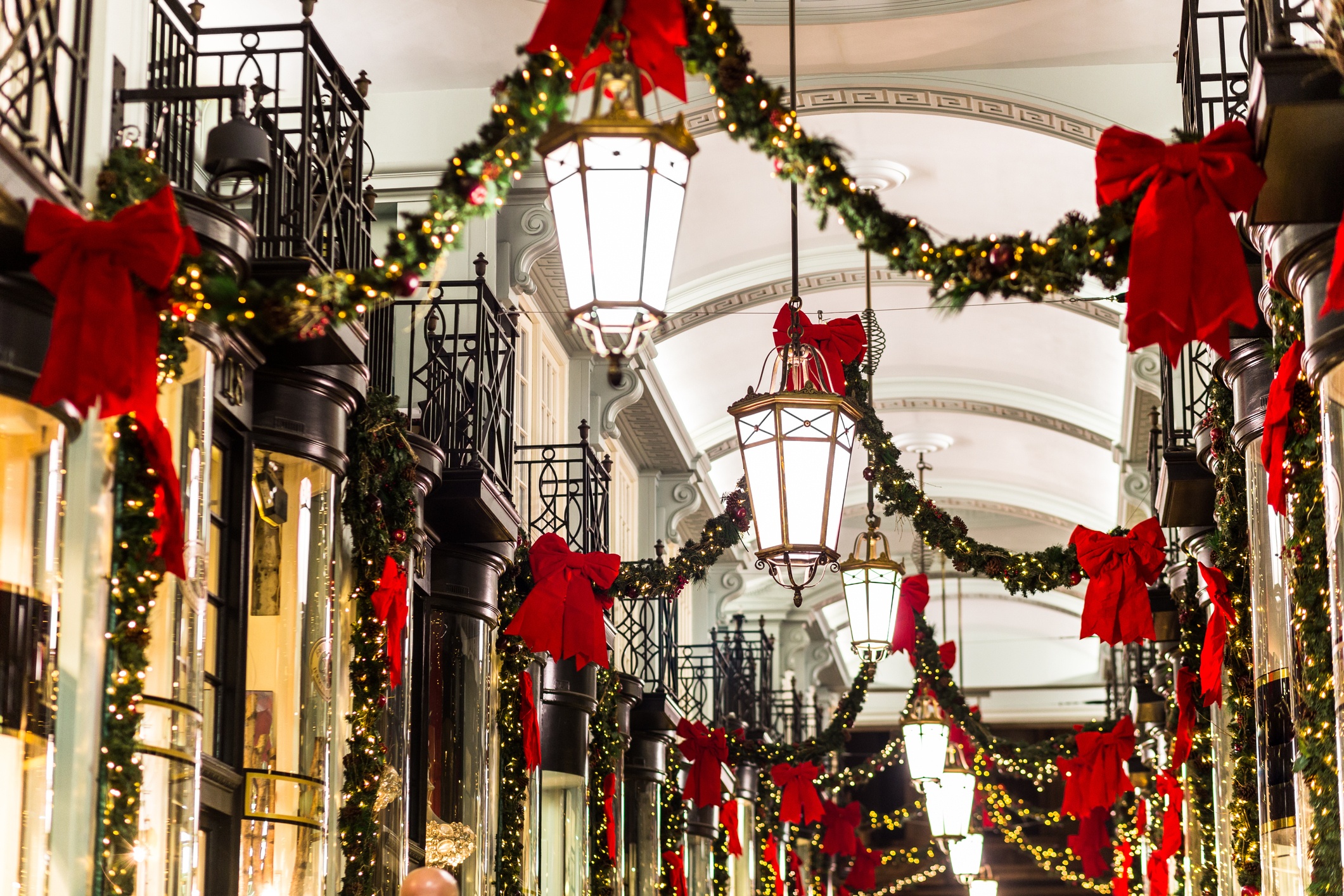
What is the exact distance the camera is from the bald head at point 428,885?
22.6 ft

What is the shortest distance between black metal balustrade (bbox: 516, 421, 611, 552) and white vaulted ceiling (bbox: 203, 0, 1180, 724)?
2.13 metres

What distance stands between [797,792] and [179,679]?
1242cm

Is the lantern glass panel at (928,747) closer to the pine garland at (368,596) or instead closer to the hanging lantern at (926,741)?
the hanging lantern at (926,741)

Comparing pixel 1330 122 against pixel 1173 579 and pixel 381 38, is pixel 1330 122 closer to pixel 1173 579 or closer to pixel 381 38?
pixel 1173 579

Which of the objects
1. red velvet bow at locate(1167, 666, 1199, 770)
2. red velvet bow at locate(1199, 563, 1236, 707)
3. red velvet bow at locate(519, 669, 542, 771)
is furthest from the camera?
red velvet bow at locate(519, 669, 542, 771)

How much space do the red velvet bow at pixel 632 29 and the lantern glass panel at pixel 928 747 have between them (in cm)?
862

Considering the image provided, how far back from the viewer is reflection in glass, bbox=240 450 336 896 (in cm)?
697

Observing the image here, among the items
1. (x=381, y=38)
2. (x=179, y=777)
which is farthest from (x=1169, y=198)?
(x=381, y=38)

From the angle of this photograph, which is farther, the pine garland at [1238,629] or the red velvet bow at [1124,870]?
the red velvet bow at [1124,870]

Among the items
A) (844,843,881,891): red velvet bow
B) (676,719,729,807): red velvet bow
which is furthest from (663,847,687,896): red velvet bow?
(844,843,881,891): red velvet bow

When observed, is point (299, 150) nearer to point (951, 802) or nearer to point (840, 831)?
point (951, 802)

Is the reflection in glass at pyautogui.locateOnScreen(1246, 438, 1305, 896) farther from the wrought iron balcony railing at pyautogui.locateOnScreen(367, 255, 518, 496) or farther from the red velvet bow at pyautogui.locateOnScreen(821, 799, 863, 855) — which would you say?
the red velvet bow at pyautogui.locateOnScreen(821, 799, 863, 855)

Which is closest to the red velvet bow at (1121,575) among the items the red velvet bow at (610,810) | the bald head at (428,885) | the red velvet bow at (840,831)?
the bald head at (428,885)

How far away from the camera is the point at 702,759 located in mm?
15914
